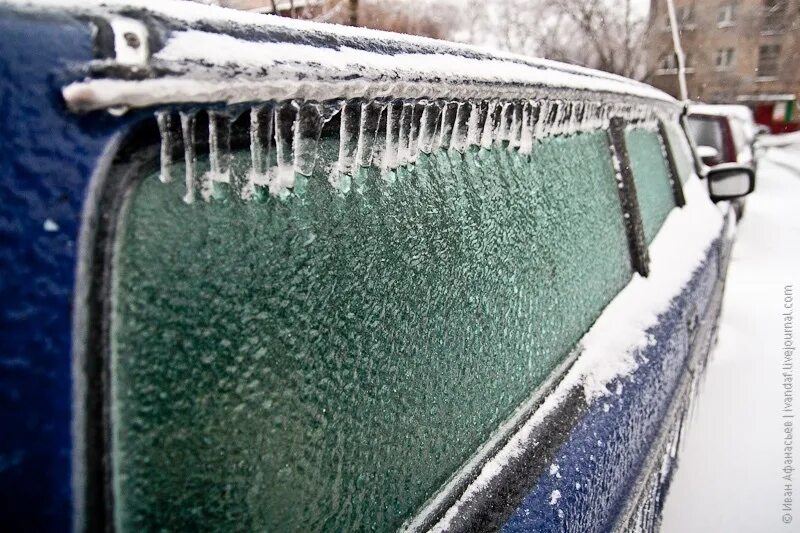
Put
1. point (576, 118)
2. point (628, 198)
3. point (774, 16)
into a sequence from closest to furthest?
point (576, 118), point (628, 198), point (774, 16)

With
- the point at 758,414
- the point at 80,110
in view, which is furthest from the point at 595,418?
the point at 758,414

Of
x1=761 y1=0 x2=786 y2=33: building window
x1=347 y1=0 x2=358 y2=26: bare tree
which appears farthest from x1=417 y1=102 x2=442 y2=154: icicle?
x1=761 y1=0 x2=786 y2=33: building window

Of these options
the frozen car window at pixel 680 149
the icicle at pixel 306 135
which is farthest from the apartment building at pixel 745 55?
the icicle at pixel 306 135

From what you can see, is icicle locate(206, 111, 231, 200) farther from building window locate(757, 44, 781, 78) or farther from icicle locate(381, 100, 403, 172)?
building window locate(757, 44, 781, 78)

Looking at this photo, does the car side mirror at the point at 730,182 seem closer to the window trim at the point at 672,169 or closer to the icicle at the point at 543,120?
the window trim at the point at 672,169

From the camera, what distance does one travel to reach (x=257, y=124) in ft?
1.95

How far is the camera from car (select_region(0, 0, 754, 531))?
455 millimetres

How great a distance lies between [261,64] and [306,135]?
0.11 metres

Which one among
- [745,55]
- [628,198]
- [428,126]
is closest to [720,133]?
[628,198]

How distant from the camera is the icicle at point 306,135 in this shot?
638 mm

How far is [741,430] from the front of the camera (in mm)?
2842

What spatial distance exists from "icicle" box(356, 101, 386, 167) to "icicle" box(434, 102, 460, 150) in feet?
0.51

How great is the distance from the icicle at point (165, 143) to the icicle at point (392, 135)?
0.32 m

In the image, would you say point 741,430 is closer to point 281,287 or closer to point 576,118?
point 576,118
